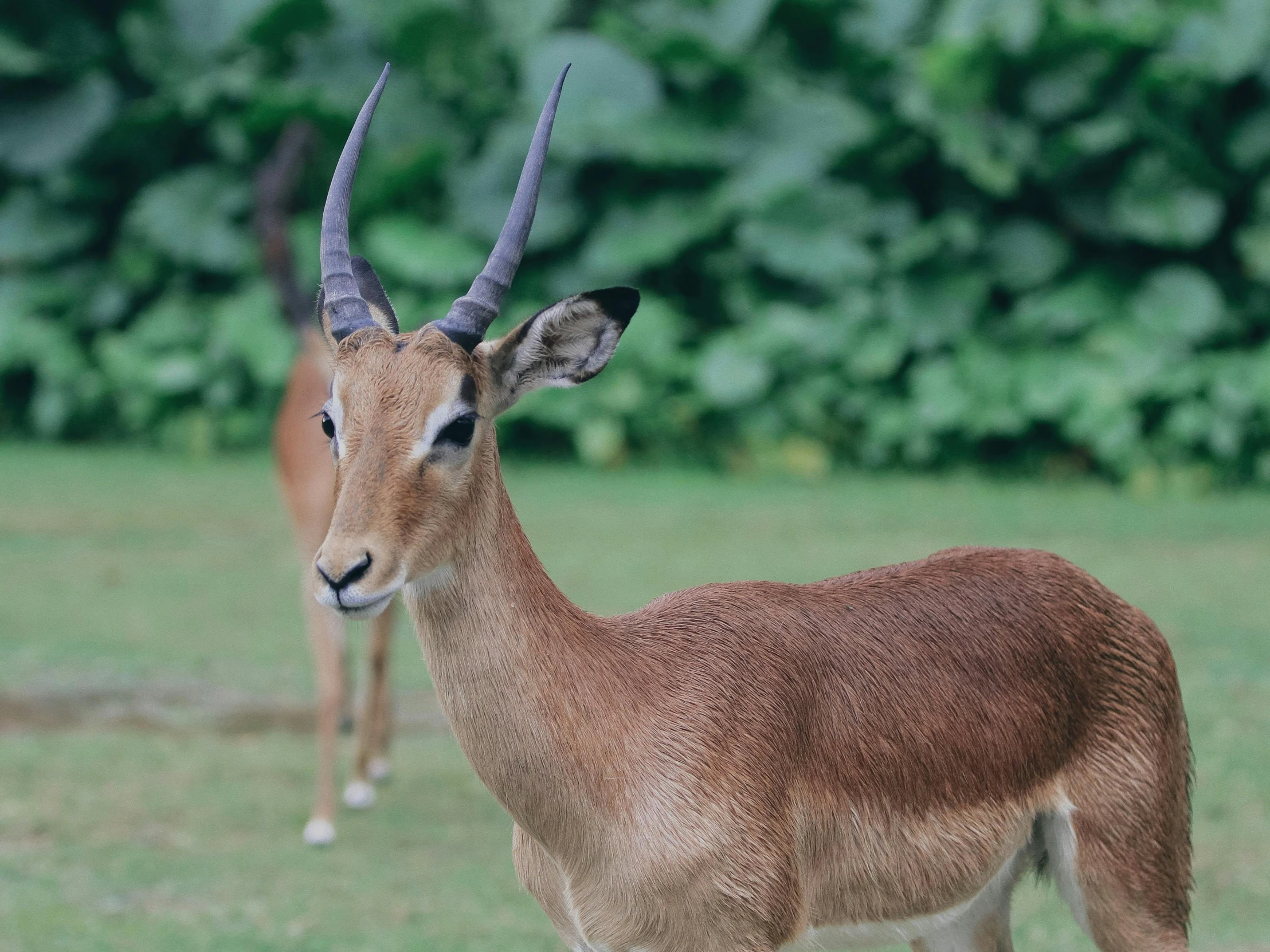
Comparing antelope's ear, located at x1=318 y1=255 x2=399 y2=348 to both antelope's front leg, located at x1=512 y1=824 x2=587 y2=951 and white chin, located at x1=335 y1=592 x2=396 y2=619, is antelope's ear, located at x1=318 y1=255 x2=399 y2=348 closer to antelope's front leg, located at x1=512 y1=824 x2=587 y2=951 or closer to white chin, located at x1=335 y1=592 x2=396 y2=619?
white chin, located at x1=335 y1=592 x2=396 y2=619

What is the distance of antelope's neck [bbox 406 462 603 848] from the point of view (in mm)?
3186

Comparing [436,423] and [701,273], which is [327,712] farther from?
[701,273]

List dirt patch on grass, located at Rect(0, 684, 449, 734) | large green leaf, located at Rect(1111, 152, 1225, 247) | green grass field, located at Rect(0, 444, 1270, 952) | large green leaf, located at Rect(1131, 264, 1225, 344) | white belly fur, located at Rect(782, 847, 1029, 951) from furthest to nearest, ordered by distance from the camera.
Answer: large green leaf, located at Rect(1111, 152, 1225, 247) → large green leaf, located at Rect(1131, 264, 1225, 344) → dirt patch on grass, located at Rect(0, 684, 449, 734) → green grass field, located at Rect(0, 444, 1270, 952) → white belly fur, located at Rect(782, 847, 1029, 951)

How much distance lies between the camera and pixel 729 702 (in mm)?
3322

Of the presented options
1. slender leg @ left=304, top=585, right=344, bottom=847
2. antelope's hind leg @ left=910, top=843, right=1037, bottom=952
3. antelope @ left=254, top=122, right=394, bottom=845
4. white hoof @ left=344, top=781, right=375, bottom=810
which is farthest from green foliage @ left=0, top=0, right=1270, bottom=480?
antelope's hind leg @ left=910, top=843, right=1037, bottom=952

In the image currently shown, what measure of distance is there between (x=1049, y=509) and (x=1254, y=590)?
2380mm

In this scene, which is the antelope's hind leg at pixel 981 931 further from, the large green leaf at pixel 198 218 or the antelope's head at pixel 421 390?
the large green leaf at pixel 198 218

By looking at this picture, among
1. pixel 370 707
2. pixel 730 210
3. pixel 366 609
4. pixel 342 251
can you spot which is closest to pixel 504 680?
pixel 366 609

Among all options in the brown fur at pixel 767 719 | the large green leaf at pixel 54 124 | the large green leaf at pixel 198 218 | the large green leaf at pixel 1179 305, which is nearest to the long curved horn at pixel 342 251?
the brown fur at pixel 767 719

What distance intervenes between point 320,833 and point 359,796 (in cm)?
45

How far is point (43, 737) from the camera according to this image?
24.0 feet

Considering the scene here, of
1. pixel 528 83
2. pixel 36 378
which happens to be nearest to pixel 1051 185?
pixel 528 83

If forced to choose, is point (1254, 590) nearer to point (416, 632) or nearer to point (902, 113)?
point (902, 113)

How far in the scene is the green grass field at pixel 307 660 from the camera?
5406mm
